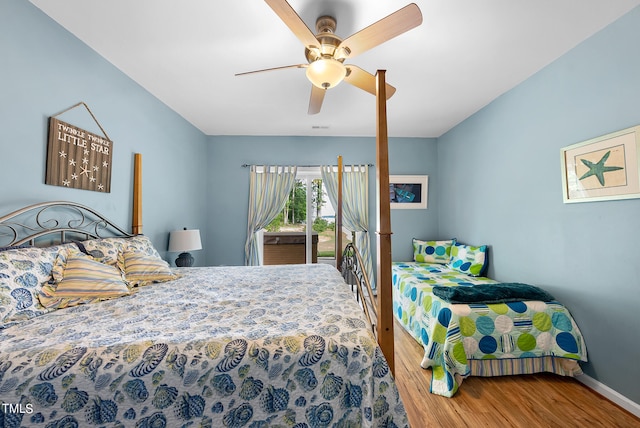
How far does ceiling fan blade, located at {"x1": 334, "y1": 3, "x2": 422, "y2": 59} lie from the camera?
1.34m

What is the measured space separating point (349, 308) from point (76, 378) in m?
1.12

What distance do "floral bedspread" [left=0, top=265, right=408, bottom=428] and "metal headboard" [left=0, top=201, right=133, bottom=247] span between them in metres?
0.66

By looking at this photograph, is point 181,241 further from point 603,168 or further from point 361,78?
point 603,168

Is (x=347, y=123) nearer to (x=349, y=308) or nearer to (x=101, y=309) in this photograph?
(x=349, y=308)

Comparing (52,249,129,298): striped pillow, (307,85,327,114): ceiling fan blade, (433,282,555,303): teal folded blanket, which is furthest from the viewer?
(433,282,555,303): teal folded blanket

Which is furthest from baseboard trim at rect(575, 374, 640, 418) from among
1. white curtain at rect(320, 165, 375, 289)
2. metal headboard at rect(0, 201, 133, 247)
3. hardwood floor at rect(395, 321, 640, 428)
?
metal headboard at rect(0, 201, 133, 247)

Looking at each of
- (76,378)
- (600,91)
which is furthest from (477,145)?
(76,378)

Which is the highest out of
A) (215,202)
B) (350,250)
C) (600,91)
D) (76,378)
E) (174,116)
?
(174,116)

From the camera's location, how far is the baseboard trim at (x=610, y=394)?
1.73 metres

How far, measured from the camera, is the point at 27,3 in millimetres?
1649

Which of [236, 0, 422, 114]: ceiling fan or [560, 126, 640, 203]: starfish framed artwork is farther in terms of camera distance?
[560, 126, 640, 203]: starfish framed artwork

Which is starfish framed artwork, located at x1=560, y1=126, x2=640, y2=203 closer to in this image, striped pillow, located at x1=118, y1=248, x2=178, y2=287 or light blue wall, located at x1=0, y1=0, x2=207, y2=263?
striped pillow, located at x1=118, y1=248, x2=178, y2=287

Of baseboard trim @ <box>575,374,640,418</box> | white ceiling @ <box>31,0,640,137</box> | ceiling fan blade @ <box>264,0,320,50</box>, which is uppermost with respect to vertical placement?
white ceiling @ <box>31,0,640,137</box>

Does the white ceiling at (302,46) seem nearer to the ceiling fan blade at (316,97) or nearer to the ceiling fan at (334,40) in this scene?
the ceiling fan at (334,40)
